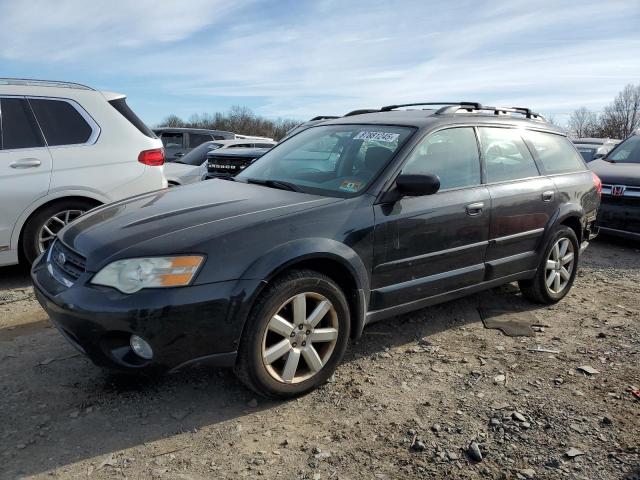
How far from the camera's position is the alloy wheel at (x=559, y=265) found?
15.4 ft

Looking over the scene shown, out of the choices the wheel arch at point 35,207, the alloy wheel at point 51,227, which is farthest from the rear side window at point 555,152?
the alloy wheel at point 51,227

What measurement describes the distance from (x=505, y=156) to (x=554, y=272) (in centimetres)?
123

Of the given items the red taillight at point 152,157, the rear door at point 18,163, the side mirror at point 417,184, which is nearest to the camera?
the side mirror at point 417,184

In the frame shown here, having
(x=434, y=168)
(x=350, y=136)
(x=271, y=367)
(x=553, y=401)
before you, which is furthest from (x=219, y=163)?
(x=553, y=401)

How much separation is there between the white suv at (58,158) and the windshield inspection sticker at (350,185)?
272 centimetres

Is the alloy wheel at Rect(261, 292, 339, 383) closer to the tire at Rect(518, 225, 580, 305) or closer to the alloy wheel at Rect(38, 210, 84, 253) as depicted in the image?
the tire at Rect(518, 225, 580, 305)

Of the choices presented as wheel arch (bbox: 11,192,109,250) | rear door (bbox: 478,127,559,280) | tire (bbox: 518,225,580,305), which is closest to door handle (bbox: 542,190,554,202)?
rear door (bbox: 478,127,559,280)

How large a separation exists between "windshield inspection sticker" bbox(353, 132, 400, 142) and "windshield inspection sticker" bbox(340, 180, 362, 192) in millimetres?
456

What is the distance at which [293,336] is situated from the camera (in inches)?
116

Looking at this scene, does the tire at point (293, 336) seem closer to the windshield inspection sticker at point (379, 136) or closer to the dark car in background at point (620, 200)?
the windshield inspection sticker at point (379, 136)

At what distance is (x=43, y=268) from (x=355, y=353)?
2.06 metres

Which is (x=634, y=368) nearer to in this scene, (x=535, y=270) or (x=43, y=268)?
(x=535, y=270)

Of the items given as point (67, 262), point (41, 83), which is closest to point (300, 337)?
point (67, 262)

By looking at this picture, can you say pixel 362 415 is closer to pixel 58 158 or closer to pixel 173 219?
pixel 173 219
